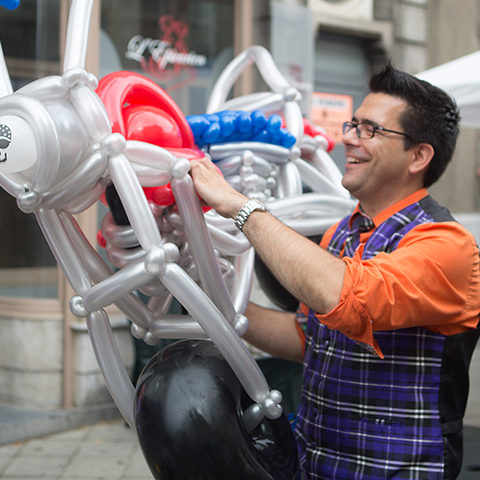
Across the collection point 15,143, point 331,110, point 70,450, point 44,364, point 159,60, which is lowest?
point 70,450

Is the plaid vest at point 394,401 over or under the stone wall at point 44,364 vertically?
over

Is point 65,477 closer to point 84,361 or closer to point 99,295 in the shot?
point 84,361

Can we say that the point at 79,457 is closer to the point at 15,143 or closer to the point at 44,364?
the point at 44,364

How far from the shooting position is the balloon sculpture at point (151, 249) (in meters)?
1.19

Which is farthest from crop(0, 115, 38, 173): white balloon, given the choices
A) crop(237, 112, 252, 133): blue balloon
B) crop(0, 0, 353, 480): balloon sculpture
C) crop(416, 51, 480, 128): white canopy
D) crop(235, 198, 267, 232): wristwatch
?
crop(416, 51, 480, 128): white canopy

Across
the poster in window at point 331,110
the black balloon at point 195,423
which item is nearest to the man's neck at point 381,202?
the black balloon at point 195,423

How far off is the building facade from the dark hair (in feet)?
9.44

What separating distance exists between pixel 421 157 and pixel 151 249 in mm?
908

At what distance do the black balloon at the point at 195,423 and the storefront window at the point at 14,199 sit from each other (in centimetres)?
318

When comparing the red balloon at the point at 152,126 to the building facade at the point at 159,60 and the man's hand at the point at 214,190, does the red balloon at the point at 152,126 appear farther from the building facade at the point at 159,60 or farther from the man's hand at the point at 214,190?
the building facade at the point at 159,60

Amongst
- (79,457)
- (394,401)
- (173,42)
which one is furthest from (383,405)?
(173,42)

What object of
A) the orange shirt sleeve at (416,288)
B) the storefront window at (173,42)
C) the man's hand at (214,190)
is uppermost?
the storefront window at (173,42)

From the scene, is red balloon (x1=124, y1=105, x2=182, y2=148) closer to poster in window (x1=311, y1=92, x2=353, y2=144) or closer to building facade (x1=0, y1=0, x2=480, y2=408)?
building facade (x1=0, y1=0, x2=480, y2=408)

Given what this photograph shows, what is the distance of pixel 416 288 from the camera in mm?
1385
